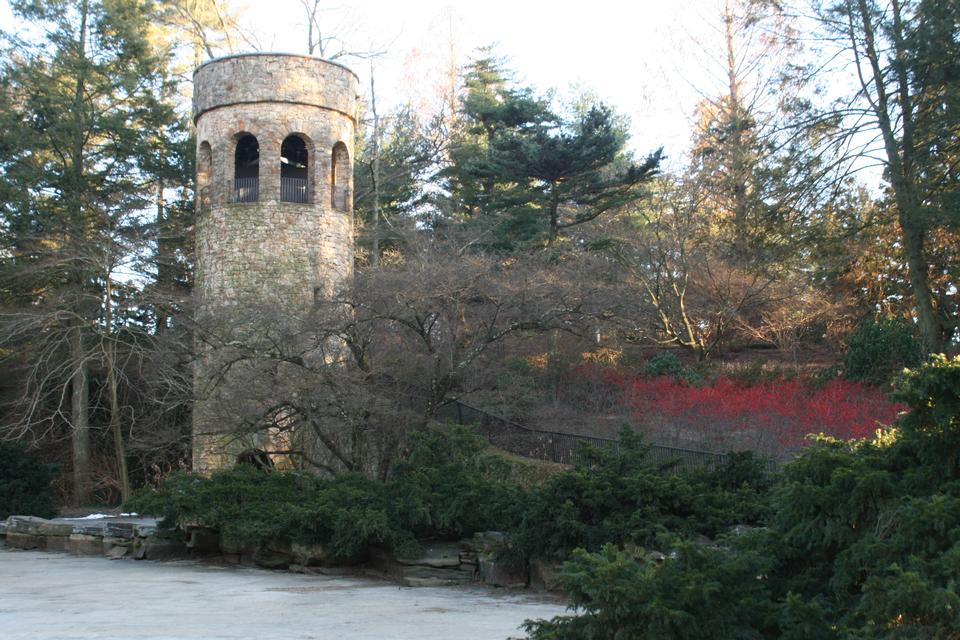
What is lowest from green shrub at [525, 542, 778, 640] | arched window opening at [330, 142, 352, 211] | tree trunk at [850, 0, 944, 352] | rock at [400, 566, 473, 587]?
rock at [400, 566, 473, 587]

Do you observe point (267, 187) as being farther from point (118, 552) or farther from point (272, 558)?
point (272, 558)

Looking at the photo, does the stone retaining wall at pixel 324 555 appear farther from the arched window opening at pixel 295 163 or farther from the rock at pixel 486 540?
the arched window opening at pixel 295 163

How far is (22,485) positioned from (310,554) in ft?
34.6

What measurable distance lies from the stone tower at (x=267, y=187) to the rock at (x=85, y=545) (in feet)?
23.1

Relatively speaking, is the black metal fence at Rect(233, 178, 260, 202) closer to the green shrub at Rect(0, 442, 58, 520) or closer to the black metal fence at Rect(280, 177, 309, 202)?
the black metal fence at Rect(280, 177, 309, 202)

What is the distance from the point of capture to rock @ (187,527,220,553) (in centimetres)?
1352

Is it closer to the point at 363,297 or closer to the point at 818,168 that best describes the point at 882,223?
the point at 818,168

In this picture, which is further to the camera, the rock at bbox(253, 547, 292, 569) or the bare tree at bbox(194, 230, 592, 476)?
the bare tree at bbox(194, 230, 592, 476)

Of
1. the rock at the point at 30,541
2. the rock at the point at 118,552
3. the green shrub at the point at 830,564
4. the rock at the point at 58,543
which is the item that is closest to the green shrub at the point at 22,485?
the rock at the point at 30,541

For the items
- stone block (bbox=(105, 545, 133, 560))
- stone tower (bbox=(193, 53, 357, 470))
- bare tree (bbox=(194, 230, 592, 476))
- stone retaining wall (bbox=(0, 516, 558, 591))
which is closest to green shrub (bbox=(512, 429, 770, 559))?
stone retaining wall (bbox=(0, 516, 558, 591))

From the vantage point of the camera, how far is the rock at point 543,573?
32.1 feet

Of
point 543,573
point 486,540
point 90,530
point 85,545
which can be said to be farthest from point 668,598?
point 90,530

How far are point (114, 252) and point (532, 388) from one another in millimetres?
10433

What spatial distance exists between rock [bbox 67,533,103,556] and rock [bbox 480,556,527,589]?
748 cm
